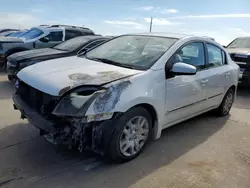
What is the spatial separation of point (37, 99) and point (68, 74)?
493mm

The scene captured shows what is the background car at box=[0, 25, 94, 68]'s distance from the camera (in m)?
9.07

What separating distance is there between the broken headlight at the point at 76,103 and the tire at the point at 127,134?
0.42m

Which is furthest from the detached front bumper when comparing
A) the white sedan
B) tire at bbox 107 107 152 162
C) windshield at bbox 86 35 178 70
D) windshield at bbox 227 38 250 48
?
windshield at bbox 227 38 250 48

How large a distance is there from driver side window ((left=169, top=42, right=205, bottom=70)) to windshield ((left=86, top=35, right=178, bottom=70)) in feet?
0.59

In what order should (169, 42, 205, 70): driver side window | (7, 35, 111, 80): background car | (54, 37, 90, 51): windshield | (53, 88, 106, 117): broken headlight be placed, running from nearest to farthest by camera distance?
(53, 88, 106, 117): broken headlight < (169, 42, 205, 70): driver side window < (7, 35, 111, 80): background car < (54, 37, 90, 51): windshield

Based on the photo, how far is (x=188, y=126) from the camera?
4.93m

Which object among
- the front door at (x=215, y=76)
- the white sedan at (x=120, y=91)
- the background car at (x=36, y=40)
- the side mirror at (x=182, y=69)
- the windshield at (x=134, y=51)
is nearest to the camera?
the white sedan at (x=120, y=91)

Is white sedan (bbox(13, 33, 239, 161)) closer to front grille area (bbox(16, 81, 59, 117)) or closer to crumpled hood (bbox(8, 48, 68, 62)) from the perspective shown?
front grille area (bbox(16, 81, 59, 117))

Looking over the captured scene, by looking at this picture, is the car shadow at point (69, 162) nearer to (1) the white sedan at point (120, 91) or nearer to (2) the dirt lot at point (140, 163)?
(2) the dirt lot at point (140, 163)

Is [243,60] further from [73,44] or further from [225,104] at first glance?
[73,44]

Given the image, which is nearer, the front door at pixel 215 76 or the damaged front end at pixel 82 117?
the damaged front end at pixel 82 117

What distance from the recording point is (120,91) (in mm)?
3102

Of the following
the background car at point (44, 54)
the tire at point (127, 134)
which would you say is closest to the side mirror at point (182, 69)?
the tire at point (127, 134)

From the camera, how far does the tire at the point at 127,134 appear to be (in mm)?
3146
